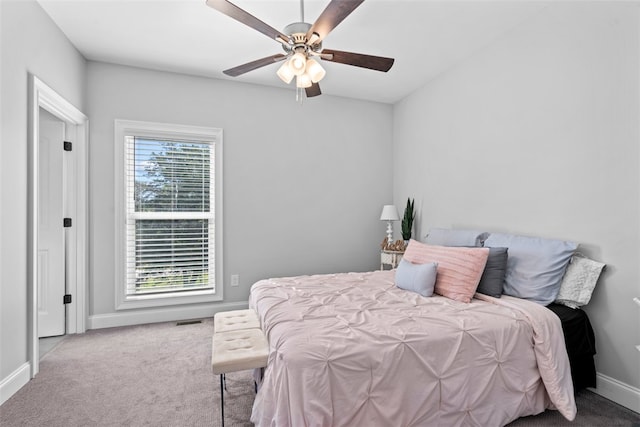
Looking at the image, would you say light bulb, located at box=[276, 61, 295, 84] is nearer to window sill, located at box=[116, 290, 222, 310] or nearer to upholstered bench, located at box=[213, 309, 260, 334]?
upholstered bench, located at box=[213, 309, 260, 334]

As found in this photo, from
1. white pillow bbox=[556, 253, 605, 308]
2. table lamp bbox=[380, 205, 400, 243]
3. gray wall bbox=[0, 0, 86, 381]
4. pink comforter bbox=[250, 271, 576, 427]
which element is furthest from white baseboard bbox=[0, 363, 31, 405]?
white pillow bbox=[556, 253, 605, 308]

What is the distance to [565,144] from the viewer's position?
7.68ft

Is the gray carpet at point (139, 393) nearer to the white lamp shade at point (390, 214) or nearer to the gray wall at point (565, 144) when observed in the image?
the gray wall at point (565, 144)

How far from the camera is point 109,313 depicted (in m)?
3.38

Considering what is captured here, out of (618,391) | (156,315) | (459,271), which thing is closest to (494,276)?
(459,271)

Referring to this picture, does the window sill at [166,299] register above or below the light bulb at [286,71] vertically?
below

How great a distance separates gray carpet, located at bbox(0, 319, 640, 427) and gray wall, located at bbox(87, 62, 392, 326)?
774mm

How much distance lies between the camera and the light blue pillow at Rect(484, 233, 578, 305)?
7.08 feet

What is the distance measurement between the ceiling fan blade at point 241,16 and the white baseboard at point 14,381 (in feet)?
8.55

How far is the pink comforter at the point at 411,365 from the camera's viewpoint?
1.46 meters

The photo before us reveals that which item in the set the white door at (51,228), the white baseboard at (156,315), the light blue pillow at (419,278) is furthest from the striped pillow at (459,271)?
the white door at (51,228)

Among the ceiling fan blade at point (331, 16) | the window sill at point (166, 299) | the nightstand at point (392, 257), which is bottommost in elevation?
the window sill at point (166, 299)

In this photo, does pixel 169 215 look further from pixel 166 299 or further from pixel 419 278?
pixel 419 278

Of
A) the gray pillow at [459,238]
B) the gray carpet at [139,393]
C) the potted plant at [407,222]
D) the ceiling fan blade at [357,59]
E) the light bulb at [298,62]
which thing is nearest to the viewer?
the gray carpet at [139,393]
